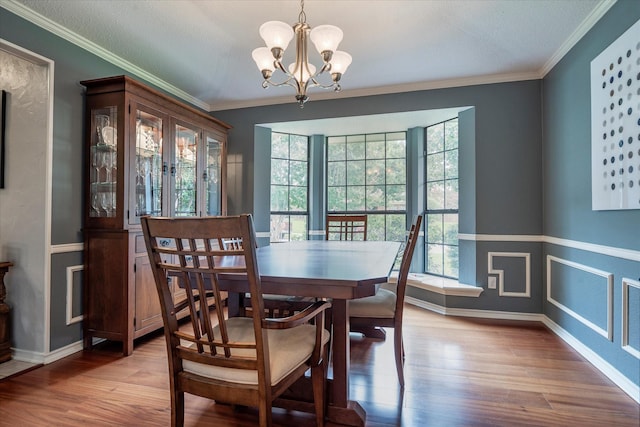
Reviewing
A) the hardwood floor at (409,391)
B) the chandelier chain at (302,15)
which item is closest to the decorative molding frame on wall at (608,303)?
the hardwood floor at (409,391)

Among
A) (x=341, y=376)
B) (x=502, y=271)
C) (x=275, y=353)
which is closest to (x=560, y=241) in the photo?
(x=502, y=271)

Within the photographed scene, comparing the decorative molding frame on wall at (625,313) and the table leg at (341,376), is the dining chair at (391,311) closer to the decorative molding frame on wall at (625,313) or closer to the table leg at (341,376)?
the table leg at (341,376)

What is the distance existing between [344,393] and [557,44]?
119 inches

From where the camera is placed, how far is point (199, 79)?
3.30 metres

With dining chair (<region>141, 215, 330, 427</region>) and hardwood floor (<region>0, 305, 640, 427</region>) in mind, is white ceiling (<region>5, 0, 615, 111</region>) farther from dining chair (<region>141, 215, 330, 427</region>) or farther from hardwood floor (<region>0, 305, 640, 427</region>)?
hardwood floor (<region>0, 305, 640, 427</region>)

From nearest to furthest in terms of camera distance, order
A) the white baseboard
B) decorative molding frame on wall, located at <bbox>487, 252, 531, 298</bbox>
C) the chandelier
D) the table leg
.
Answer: the table leg, the chandelier, the white baseboard, decorative molding frame on wall, located at <bbox>487, 252, 531, 298</bbox>

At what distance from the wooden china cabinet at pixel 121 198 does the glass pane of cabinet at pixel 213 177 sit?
637 millimetres

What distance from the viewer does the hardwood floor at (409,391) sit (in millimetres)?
1652

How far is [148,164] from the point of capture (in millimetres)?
2746

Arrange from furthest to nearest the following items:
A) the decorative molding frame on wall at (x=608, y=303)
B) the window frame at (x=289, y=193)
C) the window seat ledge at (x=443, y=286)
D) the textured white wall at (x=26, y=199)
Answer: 1. the window frame at (x=289, y=193)
2. the window seat ledge at (x=443, y=286)
3. the textured white wall at (x=26, y=199)
4. the decorative molding frame on wall at (x=608, y=303)

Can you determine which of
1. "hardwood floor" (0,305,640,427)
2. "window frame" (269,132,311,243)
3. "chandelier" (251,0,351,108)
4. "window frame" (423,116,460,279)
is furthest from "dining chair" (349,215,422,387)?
"window frame" (269,132,311,243)

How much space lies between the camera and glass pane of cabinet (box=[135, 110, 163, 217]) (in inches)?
103

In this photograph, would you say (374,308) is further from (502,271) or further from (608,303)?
(502,271)

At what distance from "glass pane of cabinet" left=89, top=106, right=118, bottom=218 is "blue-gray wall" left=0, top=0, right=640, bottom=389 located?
10 centimetres
